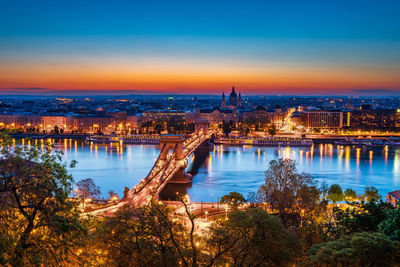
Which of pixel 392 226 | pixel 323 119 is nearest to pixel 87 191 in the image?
pixel 392 226

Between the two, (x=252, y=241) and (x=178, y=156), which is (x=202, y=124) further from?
(x=252, y=241)

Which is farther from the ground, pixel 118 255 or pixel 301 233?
pixel 118 255

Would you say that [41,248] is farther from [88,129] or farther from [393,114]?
[393,114]

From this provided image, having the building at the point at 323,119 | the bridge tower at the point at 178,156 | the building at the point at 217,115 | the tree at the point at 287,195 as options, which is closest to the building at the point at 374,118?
the building at the point at 323,119

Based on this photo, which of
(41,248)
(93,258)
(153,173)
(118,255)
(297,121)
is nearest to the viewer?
(41,248)

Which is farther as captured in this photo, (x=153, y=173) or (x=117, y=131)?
(x=117, y=131)

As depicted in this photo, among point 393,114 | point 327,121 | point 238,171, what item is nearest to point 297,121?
point 327,121
